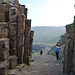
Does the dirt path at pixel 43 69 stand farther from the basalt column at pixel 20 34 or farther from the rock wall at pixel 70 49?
the rock wall at pixel 70 49

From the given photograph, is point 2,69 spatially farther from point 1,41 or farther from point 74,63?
point 74,63

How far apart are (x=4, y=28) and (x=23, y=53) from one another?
12.5ft

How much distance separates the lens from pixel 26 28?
14.5 meters

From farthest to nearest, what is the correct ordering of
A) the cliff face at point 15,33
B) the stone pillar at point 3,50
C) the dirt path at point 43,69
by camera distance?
the cliff face at point 15,33 → the dirt path at point 43,69 → the stone pillar at point 3,50

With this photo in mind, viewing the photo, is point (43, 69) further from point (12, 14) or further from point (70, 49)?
point (12, 14)

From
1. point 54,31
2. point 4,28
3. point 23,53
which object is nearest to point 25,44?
point 23,53

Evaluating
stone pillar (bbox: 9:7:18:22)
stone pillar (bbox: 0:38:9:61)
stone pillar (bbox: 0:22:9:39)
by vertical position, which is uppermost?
stone pillar (bbox: 9:7:18:22)

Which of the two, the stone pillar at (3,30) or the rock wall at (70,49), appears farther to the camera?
the stone pillar at (3,30)

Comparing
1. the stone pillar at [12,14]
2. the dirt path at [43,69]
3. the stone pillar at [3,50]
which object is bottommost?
the dirt path at [43,69]

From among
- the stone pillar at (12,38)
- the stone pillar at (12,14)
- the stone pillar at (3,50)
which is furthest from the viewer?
the stone pillar at (12,14)

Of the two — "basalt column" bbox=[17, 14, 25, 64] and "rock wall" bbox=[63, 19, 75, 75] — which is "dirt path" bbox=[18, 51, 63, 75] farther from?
"rock wall" bbox=[63, 19, 75, 75]

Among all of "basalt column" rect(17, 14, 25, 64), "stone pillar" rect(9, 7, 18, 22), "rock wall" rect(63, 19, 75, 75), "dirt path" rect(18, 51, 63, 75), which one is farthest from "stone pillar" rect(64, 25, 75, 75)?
"stone pillar" rect(9, 7, 18, 22)

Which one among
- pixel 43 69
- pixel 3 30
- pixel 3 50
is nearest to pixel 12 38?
pixel 3 30

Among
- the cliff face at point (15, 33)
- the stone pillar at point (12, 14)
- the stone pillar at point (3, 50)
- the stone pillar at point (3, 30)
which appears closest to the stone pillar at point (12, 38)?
the cliff face at point (15, 33)
